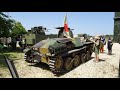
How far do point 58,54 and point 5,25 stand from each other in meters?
8.59

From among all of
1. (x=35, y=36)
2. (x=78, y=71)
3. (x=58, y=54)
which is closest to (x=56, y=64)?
(x=58, y=54)

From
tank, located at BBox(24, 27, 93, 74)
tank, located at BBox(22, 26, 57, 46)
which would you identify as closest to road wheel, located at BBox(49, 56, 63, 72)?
tank, located at BBox(24, 27, 93, 74)

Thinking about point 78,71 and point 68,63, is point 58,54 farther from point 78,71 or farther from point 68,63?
point 78,71

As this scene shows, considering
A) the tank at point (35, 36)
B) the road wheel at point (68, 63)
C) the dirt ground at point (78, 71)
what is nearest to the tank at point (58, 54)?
the road wheel at point (68, 63)

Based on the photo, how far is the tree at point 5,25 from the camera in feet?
54.9

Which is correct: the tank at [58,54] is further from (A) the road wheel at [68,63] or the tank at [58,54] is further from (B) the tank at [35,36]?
(B) the tank at [35,36]

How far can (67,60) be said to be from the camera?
10102 millimetres

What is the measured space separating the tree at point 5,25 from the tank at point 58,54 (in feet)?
21.0

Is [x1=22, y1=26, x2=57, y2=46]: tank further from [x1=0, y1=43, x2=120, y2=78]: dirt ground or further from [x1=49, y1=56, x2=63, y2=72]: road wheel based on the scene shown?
[x1=49, y1=56, x2=63, y2=72]: road wheel

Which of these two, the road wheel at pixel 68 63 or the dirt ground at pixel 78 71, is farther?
the road wheel at pixel 68 63

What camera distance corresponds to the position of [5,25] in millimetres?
17016
